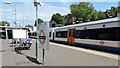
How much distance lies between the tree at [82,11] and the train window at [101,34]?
33884mm

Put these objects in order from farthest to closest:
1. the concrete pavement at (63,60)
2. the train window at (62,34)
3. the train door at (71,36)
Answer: the train window at (62,34) < the train door at (71,36) < the concrete pavement at (63,60)

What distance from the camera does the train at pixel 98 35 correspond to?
28.9ft

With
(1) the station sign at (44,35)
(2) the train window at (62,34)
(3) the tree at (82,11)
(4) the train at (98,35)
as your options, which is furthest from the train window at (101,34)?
(3) the tree at (82,11)

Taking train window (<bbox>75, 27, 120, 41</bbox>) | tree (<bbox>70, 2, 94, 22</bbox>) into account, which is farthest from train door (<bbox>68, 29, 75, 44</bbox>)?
tree (<bbox>70, 2, 94, 22</bbox>)

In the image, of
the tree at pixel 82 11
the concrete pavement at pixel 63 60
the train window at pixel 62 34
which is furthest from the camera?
the tree at pixel 82 11

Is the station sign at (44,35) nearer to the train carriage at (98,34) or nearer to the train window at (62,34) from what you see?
the train carriage at (98,34)

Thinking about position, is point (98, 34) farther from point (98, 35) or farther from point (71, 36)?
point (71, 36)

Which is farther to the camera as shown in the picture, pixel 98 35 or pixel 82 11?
pixel 82 11

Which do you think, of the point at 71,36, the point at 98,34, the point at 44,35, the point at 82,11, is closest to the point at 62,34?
the point at 71,36

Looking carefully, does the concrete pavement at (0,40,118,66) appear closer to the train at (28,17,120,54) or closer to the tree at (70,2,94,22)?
the train at (28,17,120,54)

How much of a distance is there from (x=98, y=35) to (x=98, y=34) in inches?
4.0

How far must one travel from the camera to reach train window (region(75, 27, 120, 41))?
28.7ft

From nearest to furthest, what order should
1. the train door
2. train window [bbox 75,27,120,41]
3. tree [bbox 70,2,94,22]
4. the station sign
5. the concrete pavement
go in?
the station sign < the concrete pavement < train window [bbox 75,27,120,41] < the train door < tree [bbox 70,2,94,22]

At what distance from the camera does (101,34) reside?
10141mm
